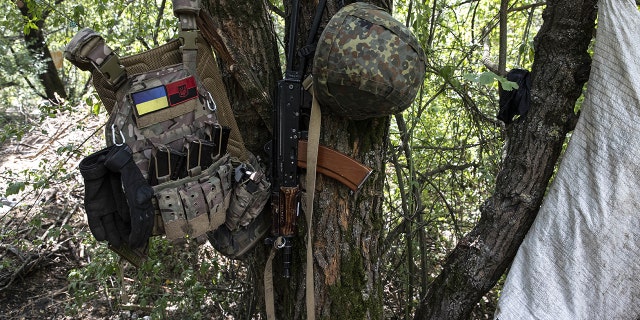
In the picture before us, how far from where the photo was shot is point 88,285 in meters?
3.47

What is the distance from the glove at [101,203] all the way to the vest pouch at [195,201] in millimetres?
150

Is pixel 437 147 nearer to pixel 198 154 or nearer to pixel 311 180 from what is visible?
pixel 311 180

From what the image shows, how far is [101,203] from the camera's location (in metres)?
1.73

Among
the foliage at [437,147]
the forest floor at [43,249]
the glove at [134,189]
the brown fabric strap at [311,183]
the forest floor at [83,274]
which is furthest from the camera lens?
the forest floor at [43,249]

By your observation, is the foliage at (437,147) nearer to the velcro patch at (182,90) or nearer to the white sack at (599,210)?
the white sack at (599,210)

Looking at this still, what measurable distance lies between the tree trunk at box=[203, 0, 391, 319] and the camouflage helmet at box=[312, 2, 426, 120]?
9.2 inches

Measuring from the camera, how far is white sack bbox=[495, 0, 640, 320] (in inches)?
71.1

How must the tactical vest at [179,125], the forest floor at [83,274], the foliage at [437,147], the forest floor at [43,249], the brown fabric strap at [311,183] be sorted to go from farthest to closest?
1. the forest floor at [43,249]
2. the forest floor at [83,274]
3. the foliage at [437,147]
4. the brown fabric strap at [311,183]
5. the tactical vest at [179,125]

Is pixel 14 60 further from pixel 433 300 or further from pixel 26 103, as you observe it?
pixel 433 300

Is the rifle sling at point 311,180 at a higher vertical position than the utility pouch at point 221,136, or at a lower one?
lower

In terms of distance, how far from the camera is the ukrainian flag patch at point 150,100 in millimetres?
1816

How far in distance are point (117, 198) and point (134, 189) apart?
115 mm

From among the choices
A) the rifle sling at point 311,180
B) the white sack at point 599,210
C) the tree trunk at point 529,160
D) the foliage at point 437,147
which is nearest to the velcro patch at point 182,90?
the rifle sling at point 311,180

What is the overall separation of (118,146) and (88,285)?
7.30 feet
